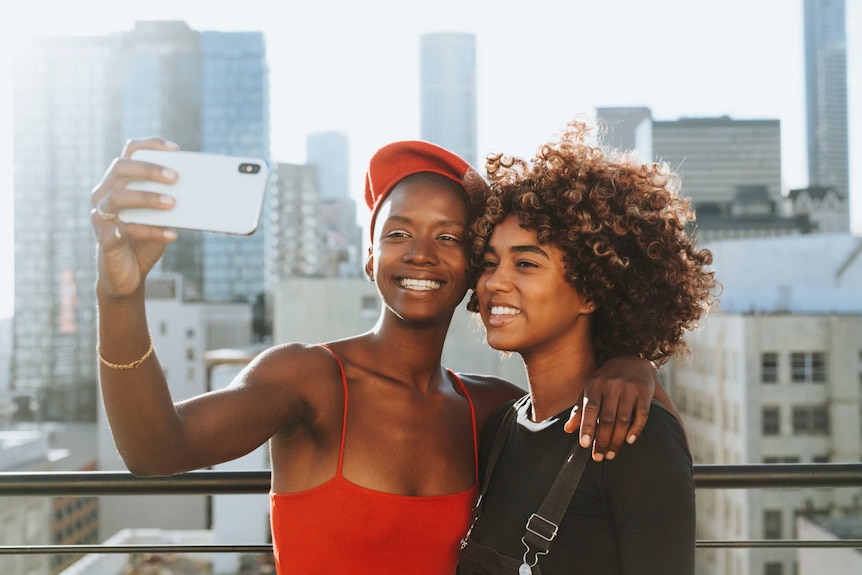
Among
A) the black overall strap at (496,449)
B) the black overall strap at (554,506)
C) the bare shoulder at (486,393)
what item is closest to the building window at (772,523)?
the bare shoulder at (486,393)

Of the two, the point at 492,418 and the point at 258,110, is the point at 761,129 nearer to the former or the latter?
the point at 258,110

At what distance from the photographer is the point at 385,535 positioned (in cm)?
189

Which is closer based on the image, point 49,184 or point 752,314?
point 752,314

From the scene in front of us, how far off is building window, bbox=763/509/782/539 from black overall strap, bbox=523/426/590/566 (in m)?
39.3

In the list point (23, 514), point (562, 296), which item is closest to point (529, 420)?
point (562, 296)

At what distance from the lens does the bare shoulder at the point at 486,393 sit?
88.3 inches

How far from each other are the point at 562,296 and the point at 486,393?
527mm

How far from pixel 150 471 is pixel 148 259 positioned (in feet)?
1.43

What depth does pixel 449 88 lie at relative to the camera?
11625 centimetres

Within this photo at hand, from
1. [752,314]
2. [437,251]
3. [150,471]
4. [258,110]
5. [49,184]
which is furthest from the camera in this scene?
[258,110]

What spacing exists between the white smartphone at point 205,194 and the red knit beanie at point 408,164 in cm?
81

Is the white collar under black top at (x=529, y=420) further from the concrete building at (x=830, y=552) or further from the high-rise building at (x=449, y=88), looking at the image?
the high-rise building at (x=449, y=88)

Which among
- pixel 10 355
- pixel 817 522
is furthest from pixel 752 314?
pixel 10 355

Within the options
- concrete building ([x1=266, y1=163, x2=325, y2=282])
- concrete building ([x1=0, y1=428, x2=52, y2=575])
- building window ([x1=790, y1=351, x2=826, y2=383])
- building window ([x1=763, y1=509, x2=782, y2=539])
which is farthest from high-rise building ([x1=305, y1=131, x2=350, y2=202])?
concrete building ([x1=0, y1=428, x2=52, y2=575])
